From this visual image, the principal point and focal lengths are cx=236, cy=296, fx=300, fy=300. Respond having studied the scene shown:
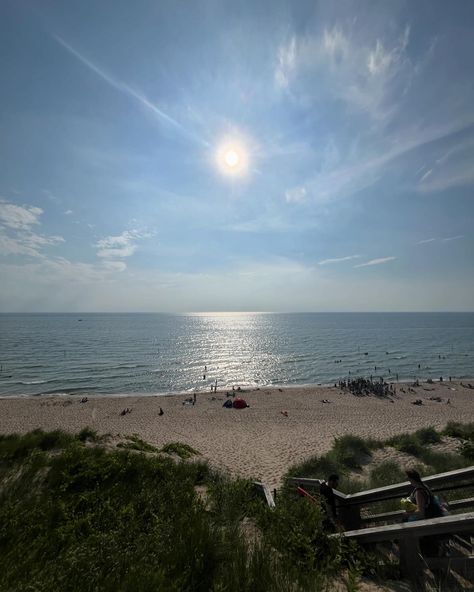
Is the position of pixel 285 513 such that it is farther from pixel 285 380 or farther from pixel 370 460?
pixel 285 380

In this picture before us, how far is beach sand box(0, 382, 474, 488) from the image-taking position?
65.1ft

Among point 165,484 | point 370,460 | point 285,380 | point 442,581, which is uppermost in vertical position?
point 442,581

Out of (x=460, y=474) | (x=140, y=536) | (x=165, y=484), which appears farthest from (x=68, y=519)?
(x=460, y=474)

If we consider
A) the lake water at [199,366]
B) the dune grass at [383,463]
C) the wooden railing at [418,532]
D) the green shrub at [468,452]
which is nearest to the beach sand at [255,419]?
the dune grass at [383,463]

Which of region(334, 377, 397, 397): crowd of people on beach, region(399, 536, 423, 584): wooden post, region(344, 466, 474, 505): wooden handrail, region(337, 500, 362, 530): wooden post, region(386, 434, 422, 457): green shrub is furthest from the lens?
region(334, 377, 397, 397): crowd of people on beach

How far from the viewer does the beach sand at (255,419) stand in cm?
1984

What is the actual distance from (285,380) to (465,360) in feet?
149

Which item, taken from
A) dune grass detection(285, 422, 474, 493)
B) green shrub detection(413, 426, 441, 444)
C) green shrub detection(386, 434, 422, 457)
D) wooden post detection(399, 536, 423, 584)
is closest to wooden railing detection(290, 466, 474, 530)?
wooden post detection(399, 536, 423, 584)

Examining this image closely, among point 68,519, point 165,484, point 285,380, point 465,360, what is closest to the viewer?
point 68,519

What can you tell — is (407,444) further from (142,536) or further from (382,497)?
(142,536)

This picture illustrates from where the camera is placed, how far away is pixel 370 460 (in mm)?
15180

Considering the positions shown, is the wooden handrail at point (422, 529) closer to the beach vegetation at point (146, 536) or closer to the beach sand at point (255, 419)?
the beach vegetation at point (146, 536)

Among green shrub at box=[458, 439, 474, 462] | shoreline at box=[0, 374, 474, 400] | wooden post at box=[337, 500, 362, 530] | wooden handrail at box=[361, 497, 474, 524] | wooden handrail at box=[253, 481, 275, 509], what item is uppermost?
wooden handrail at box=[361, 497, 474, 524]

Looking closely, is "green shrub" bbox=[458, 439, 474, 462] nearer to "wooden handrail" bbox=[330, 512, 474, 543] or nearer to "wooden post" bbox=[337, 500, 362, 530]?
"wooden post" bbox=[337, 500, 362, 530]
